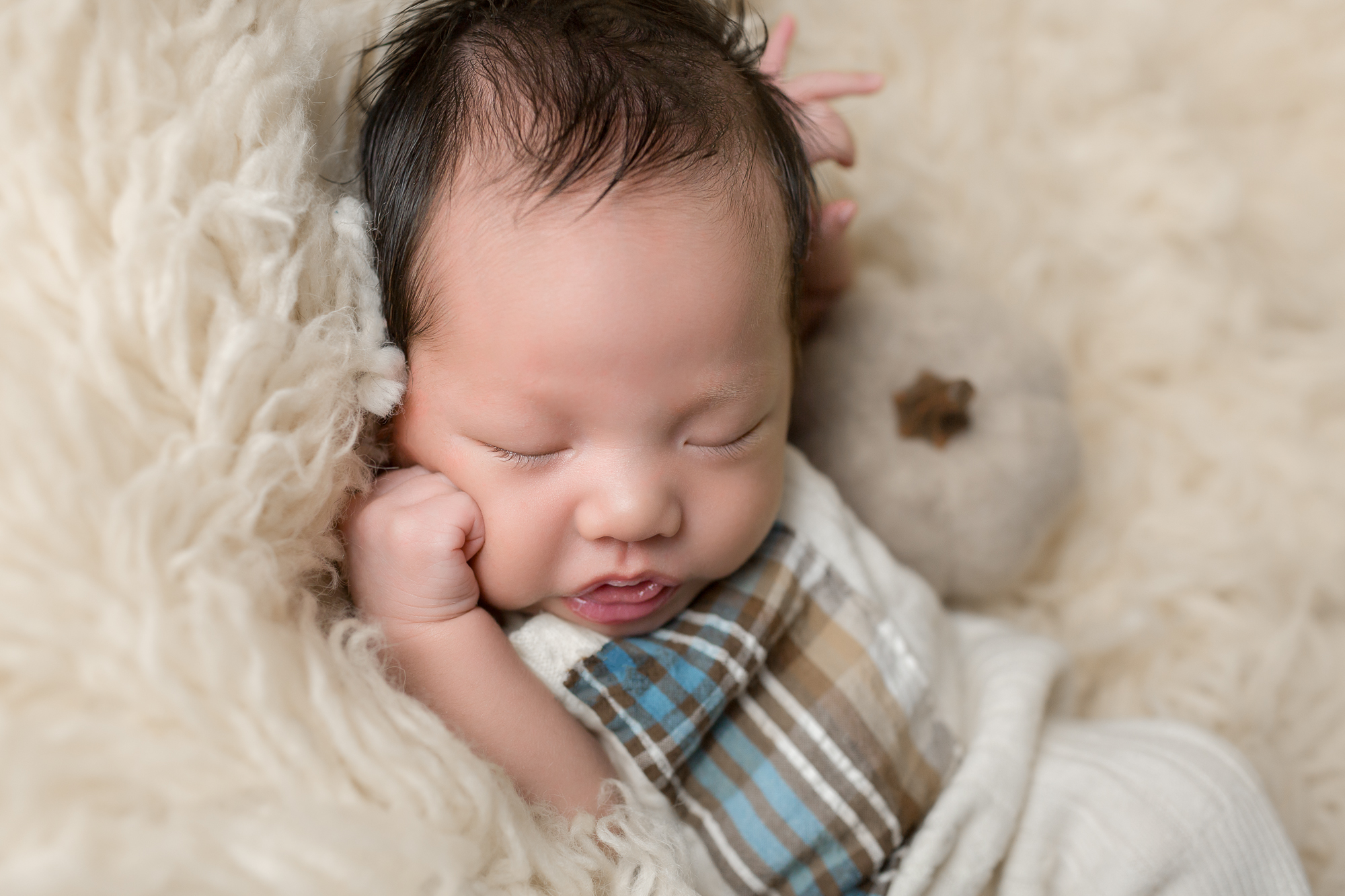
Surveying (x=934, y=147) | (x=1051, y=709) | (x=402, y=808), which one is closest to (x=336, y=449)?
(x=402, y=808)

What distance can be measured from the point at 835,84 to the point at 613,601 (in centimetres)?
64

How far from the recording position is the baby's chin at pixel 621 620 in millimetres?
872

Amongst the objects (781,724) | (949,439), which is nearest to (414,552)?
(781,724)

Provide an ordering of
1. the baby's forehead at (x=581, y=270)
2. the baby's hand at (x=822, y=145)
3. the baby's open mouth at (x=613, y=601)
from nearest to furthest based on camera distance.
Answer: the baby's forehead at (x=581, y=270), the baby's open mouth at (x=613, y=601), the baby's hand at (x=822, y=145)

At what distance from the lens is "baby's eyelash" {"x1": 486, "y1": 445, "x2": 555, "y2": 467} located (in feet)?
2.64

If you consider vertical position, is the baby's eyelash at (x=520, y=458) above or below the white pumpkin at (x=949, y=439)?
above

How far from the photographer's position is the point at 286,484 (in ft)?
2.27

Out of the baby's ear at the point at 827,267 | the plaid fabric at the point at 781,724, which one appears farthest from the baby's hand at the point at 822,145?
the plaid fabric at the point at 781,724

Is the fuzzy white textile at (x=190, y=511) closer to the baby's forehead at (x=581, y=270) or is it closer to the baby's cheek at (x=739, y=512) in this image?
the baby's forehead at (x=581, y=270)

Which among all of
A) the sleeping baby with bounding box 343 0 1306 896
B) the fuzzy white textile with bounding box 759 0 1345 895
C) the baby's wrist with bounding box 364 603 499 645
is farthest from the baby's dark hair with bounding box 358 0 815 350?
the fuzzy white textile with bounding box 759 0 1345 895

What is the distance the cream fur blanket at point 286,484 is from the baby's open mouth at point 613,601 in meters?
0.19

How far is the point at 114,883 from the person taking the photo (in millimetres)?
506

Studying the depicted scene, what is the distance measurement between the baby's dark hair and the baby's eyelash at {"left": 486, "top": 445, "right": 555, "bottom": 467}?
0.12 meters

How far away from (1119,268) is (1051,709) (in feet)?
1.83
